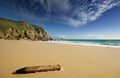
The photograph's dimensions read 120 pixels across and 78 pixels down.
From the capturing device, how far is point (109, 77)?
3.61m

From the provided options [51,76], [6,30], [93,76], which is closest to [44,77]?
[51,76]

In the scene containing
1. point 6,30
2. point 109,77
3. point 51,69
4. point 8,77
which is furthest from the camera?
point 6,30

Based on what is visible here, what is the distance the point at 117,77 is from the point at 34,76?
2.85 metres

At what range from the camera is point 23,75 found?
3.52m

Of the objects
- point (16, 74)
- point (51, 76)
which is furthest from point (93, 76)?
point (16, 74)

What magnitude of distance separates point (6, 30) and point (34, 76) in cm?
4668

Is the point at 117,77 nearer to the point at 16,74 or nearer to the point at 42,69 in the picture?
the point at 42,69

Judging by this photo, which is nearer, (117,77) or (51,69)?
(117,77)

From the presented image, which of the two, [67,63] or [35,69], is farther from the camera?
[67,63]

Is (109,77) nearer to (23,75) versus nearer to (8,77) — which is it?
(23,75)

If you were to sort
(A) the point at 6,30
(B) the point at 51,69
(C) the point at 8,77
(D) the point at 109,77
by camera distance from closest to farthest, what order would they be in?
(C) the point at 8,77 < (D) the point at 109,77 < (B) the point at 51,69 < (A) the point at 6,30

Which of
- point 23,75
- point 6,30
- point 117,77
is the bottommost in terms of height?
point 117,77

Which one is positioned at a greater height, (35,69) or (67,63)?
(35,69)

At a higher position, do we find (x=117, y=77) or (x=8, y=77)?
(x=8, y=77)
